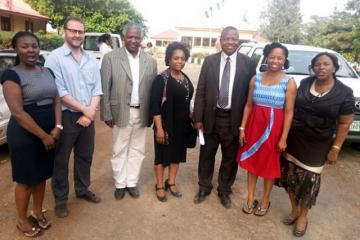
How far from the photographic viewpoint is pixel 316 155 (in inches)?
136

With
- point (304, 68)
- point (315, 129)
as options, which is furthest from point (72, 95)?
point (304, 68)

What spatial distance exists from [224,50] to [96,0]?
14.9 meters

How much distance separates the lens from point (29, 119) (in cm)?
296

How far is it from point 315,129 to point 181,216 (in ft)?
5.40

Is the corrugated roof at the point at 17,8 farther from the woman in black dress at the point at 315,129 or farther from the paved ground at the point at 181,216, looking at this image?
the woman in black dress at the point at 315,129

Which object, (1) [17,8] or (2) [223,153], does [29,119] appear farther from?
(1) [17,8]

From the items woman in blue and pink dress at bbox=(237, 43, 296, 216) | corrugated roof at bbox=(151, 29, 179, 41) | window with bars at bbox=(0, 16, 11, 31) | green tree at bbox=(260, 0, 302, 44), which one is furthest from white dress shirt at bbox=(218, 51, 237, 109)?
corrugated roof at bbox=(151, 29, 179, 41)

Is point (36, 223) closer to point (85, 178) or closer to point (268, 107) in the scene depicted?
point (85, 178)

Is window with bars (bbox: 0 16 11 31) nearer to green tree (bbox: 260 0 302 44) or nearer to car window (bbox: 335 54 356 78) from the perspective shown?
car window (bbox: 335 54 356 78)

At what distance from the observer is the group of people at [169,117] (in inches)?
123

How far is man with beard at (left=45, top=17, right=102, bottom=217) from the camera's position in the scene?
3.42 m

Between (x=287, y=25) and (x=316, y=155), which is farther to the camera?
(x=287, y=25)

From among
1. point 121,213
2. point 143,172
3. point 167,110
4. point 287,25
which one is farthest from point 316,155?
point 287,25

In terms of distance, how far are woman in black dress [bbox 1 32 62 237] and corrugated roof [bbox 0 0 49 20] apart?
20.3 meters
